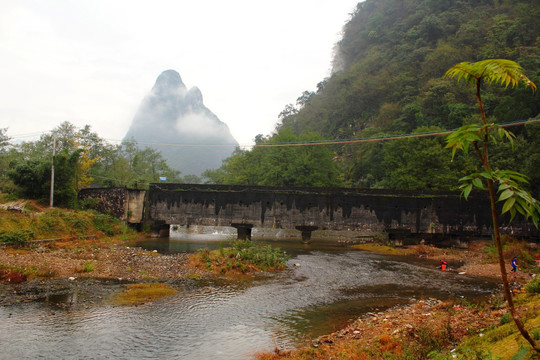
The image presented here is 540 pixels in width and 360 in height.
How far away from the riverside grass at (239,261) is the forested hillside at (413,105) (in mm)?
21966

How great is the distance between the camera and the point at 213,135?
17838 centimetres

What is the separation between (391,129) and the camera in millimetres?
52844

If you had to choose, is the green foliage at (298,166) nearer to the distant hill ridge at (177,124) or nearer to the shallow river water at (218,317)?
the shallow river water at (218,317)

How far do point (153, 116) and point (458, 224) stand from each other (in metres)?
155

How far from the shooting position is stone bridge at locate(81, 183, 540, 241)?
30.8 meters

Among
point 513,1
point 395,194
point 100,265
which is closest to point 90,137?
point 100,265

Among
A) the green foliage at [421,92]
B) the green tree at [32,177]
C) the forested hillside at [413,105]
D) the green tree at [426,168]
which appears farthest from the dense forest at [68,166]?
the green foliage at [421,92]

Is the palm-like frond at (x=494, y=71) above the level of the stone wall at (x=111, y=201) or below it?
above

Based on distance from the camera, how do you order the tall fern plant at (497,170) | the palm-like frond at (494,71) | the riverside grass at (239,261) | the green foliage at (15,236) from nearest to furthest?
the tall fern plant at (497,170)
the palm-like frond at (494,71)
the riverside grass at (239,261)
the green foliage at (15,236)

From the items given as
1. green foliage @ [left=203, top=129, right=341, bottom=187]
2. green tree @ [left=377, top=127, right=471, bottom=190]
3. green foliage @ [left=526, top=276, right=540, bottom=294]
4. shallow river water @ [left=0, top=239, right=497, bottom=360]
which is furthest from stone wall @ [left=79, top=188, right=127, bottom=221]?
green foliage @ [left=526, top=276, right=540, bottom=294]

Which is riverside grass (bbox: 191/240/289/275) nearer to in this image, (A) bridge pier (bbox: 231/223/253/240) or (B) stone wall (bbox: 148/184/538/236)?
(A) bridge pier (bbox: 231/223/253/240)

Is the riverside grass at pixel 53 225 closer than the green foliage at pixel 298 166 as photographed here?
Yes

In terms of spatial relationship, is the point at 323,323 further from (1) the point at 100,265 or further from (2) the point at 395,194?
(2) the point at 395,194

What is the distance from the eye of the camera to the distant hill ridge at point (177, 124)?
156875 millimetres
